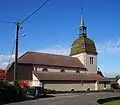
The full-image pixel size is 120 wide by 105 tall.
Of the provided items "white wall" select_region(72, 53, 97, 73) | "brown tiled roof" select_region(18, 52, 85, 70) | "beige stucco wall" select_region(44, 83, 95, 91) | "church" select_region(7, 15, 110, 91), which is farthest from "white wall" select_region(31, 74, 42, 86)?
"white wall" select_region(72, 53, 97, 73)

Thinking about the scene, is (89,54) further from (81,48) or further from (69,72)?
(69,72)

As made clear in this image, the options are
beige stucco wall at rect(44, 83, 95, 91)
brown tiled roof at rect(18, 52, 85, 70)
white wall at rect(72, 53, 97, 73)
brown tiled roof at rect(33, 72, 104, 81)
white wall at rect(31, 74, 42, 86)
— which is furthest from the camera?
white wall at rect(72, 53, 97, 73)

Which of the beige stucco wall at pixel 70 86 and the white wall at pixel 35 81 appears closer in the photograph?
the white wall at pixel 35 81

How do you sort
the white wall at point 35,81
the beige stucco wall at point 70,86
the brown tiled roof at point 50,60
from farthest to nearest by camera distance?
1. the brown tiled roof at point 50,60
2. the beige stucco wall at point 70,86
3. the white wall at point 35,81

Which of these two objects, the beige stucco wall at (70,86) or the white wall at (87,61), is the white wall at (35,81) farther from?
the white wall at (87,61)

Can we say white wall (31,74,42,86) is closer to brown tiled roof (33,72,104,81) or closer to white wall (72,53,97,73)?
brown tiled roof (33,72,104,81)

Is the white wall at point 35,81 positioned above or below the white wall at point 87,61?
below

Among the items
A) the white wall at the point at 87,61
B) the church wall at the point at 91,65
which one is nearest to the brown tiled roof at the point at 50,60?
the white wall at the point at 87,61

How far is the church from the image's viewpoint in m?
67.2

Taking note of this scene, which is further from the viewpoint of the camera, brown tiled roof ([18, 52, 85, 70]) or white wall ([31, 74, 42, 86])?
brown tiled roof ([18, 52, 85, 70])

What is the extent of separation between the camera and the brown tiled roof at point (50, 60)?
71.1 meters

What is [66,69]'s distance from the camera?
254 feet

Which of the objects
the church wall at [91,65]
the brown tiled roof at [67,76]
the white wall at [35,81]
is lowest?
the white wall at [35,81]

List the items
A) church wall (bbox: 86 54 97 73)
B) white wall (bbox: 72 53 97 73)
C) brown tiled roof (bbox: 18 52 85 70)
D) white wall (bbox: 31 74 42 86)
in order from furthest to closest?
church wall (bbox: 86 54 97 73) < white wall (bbox: 72 53 97 73) < brown tiled roof (bbox: 18 52 85 70) < white wall (bbox: 31 74 42 86)
